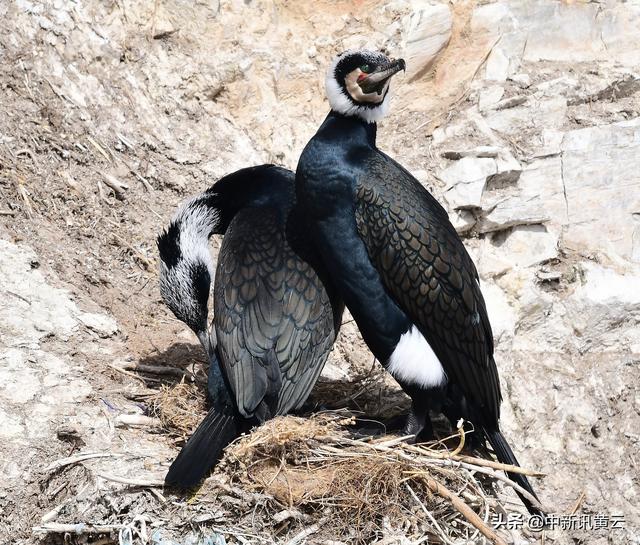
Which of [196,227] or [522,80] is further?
[522,80]

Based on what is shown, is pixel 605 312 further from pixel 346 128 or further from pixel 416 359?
pixel 346 128

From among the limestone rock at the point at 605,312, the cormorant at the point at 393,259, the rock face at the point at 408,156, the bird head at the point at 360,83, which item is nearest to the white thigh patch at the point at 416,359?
the cormorant at the point at 393,259

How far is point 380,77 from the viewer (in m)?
4.24

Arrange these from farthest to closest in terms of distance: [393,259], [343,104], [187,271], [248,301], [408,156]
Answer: [408,156], [187,271], [248,301], [343,104], [393,259]

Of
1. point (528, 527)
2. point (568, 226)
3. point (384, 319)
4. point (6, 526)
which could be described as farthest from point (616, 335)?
point (6, 526)

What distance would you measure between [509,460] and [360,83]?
1.83 meters

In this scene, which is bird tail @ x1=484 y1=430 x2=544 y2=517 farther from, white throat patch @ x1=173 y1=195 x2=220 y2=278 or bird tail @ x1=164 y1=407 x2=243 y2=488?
white throat patch @ x1=173 y1=195 x2=220 y2=278

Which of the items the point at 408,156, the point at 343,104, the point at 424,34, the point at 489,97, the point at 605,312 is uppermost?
the point at 343,104

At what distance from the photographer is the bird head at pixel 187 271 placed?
15.7 ft

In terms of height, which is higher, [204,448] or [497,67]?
[497,67]

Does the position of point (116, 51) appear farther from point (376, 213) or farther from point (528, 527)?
point (528, 527)

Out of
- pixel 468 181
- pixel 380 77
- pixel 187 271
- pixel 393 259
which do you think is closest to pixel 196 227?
pixel 187 271

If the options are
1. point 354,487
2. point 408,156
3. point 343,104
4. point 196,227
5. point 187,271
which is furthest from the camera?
point 408,156

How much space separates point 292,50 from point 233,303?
2.64m
